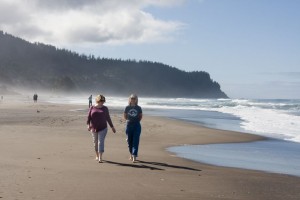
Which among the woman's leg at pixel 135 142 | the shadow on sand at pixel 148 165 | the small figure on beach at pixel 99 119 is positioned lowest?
the shadow on sand at pixel 148 165

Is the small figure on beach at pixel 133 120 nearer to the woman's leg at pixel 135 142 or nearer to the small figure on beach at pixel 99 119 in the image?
the woman's leg at pixel 135 142

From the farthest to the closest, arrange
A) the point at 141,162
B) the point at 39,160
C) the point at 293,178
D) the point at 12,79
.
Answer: the point at 12,79
the point at 141,162
the point at 39,160
the point at 293,178

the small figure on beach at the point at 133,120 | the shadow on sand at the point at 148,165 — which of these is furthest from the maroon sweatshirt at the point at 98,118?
the shadow on sand at the point at 148,165

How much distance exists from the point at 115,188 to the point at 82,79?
192241 millimetres

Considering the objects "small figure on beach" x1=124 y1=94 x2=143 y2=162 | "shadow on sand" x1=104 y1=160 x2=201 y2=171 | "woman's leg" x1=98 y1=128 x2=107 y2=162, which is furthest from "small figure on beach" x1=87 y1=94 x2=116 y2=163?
"shadow on sand" x1=104 y1=160 x2=201 y2=171

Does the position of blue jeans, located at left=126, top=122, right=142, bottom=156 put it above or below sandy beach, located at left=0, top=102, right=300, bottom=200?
above

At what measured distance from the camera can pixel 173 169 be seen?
30.7 feet

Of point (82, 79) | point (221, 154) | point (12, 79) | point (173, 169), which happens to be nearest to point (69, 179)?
point (173, 169)

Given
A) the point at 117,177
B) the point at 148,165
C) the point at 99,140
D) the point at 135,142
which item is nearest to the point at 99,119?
the point at 99,140

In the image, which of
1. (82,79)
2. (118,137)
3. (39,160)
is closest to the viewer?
(39,160)

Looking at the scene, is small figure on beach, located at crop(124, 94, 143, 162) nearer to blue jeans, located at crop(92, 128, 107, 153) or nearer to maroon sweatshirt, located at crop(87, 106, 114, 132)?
maroon sweatshirt, located at crop(87, 106, 114, 132)

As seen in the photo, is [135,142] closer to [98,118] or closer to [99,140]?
[99,140]

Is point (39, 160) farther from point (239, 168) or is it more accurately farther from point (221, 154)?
point (221, 154)

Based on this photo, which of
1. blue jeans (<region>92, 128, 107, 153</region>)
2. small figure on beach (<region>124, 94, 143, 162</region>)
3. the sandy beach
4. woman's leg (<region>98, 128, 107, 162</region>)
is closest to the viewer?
the sandy beach
